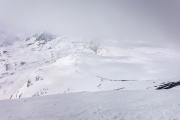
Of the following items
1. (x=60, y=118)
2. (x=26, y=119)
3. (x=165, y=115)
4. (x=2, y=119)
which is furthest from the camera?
(x=2, y=119)

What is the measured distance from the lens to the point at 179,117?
4178 cm

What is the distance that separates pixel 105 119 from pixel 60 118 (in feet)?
32.6

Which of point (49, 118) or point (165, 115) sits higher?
point (165, 115)

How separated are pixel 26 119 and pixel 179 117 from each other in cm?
2822

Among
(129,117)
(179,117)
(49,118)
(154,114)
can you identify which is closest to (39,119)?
(49,118)

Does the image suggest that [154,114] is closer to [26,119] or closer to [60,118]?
[60,118]

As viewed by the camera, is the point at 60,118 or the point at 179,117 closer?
the point at 179,117

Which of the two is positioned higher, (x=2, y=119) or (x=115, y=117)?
(x=115, y=117)

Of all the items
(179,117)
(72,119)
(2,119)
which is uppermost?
(179,117)

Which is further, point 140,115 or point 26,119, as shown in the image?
point 26,119

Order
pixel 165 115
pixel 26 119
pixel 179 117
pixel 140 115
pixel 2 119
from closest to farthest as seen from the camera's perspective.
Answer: pixel 179 117
pixel 165 115
pixel 140 115
pixel 26 119
pixel 2 119

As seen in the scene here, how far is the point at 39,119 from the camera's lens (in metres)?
54.1

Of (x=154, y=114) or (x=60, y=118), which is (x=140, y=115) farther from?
(x=60, y=118)

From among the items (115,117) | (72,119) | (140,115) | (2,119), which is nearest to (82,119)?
(72,119)
